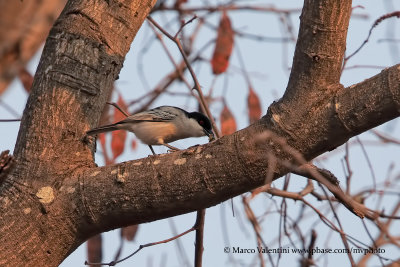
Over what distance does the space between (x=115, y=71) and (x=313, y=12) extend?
151cm

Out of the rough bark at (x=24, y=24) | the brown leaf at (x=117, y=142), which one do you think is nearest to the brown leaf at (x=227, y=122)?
the brown leaf at (x=117, y=142)

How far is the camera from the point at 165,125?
6426 millimetres

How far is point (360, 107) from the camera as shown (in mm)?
2975

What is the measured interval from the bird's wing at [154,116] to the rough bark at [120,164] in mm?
2130

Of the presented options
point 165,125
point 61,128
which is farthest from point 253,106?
point 61,128

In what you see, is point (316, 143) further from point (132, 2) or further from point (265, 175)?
point (132, 2)

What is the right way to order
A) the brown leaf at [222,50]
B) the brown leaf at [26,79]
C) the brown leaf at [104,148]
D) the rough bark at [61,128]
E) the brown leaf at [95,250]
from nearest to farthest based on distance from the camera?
the rough bark at [61,128]
the brown leaf at [95,250]
the brown leaf at [222,50]
the brown leaf at [104,148]
the brown leaf at [26,79]

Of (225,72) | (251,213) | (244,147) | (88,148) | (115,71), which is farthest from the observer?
(225,72)

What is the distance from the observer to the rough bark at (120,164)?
3.08 m

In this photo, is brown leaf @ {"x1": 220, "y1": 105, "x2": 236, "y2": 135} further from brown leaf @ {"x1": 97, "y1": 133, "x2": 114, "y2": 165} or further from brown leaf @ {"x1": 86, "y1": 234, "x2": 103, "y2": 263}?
brown leaf @ {"x1": 86, "y1": 234, "x2": 103, "y2": 263}

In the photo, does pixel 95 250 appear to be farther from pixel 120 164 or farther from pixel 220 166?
pixel 220 166

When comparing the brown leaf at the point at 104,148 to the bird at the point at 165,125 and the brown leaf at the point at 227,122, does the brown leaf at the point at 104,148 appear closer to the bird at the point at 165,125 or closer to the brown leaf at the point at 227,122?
the bird at the point at 165,125

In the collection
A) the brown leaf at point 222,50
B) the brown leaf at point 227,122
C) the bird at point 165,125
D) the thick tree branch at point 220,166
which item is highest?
the brown leaf at point 222,50

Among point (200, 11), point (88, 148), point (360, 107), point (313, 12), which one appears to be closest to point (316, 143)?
point (360, 107)
